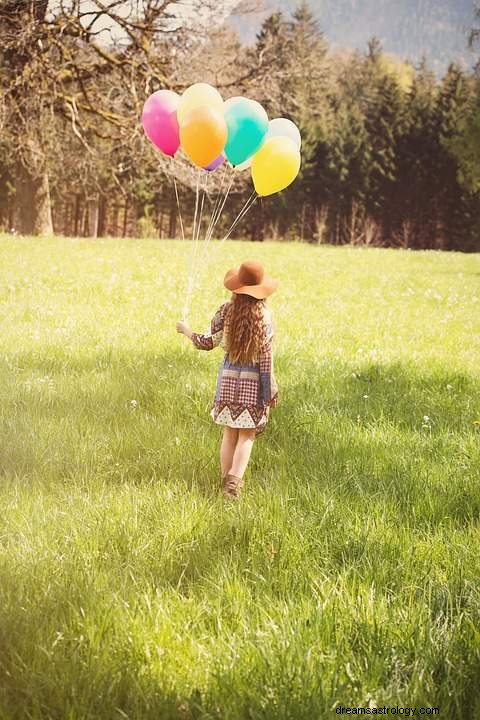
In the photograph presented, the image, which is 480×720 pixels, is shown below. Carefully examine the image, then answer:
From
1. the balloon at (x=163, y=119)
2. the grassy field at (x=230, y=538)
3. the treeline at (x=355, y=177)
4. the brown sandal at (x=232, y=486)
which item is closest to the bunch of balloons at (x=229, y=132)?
the balloon at (x=163, y=119)

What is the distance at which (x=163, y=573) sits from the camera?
118 inches

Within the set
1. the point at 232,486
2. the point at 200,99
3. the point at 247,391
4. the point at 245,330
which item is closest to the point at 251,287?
the point at 245,330

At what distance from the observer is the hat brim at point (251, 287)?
4086 mm

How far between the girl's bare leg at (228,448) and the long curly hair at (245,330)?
472 millimetres

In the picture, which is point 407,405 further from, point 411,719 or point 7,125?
Answer: point 7,125

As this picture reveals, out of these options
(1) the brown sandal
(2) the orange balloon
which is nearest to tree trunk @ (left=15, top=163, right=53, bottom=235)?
(2) the orange balloon

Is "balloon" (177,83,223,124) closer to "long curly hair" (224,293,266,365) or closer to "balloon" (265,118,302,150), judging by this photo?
"balloon" (265,118,302,150)

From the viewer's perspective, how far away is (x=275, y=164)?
4945 mm

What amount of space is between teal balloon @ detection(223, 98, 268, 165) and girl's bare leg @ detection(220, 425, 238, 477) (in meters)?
2.02

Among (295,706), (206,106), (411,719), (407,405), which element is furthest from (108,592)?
(407,405)

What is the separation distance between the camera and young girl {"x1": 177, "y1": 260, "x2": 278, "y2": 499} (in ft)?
13.6

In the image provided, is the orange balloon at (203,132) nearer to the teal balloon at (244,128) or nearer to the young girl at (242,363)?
the teal balloon at (244,128)

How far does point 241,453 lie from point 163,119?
272 cm

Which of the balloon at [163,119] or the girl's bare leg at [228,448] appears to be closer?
the girl's bare leg at [228,448]
